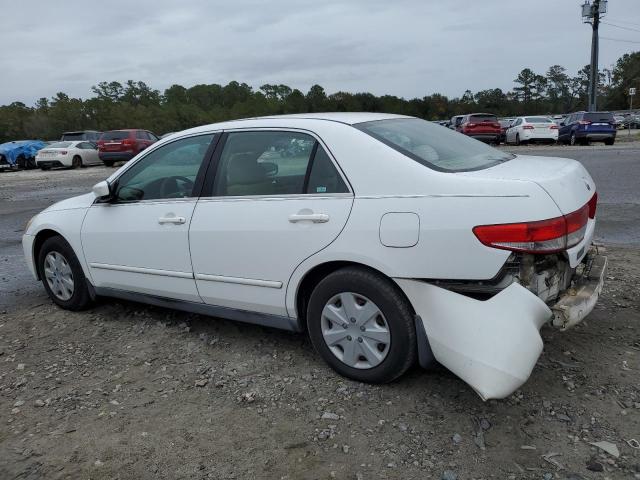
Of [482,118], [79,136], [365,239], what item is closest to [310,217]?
[365,239]

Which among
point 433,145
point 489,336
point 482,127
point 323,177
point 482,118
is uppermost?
point 433,145

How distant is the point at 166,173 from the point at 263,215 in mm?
1170

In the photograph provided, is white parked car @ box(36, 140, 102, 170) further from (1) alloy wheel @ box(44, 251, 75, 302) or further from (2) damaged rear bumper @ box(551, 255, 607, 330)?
(2) damaged rear bumper @ box(551, 255, 607, 330)

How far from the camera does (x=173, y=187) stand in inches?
161

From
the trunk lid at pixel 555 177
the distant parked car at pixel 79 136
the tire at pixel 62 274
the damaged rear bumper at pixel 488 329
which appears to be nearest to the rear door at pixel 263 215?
the damaged rear bumper at pixel 488 329

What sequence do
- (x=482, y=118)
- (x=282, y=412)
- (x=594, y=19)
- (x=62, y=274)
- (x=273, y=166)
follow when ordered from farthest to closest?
1. (x=594, y=19)
2. (x=482, y=118)
3. (x=62, y=274)
4. (x=273, y=166)
5. (x=282, y=412)

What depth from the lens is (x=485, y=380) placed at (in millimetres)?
2676

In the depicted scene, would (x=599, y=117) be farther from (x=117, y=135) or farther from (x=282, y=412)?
(x=282, y=412)

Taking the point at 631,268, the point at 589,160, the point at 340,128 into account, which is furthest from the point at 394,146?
the point at 589,160

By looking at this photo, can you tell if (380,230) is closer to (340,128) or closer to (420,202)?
(420,202)

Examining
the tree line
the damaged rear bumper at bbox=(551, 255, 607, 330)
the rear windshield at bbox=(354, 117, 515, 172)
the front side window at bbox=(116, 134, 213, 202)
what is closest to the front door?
the front side window at bbox=(116, 134, 213, 202)

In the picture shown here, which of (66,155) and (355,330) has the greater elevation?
(66,155)

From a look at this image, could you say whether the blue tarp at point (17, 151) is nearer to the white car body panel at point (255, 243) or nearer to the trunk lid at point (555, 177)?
the white car body panel at point (255, 243)

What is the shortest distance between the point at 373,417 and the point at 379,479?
487 millimetres
